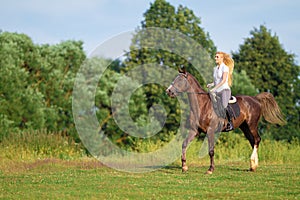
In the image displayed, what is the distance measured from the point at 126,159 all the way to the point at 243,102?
5.13 m

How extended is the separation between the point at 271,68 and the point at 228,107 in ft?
132

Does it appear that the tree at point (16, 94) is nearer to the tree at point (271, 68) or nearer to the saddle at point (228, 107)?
the tree at point (271, 68)

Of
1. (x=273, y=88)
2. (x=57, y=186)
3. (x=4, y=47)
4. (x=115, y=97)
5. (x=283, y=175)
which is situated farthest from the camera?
(x=273, y=88)

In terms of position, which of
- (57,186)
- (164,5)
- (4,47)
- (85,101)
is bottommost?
(57,186)

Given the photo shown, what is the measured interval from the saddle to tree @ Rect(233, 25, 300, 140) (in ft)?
125

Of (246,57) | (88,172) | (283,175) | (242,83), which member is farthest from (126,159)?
(246,57)

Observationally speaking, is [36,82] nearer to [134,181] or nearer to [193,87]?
[193,87]

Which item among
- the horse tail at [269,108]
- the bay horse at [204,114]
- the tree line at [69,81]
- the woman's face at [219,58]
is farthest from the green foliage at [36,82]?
the woman's face at [219,58]

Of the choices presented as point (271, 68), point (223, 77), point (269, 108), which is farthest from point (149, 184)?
point (271, 68)

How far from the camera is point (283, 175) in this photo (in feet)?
46.5

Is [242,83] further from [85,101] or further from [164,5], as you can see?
[85,101]

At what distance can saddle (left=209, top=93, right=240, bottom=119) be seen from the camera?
49.3 feet

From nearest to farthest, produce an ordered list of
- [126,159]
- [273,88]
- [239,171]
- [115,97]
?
[239,171]
[126,159]
[115,97]
[273,88]

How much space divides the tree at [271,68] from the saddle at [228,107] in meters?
38.1
